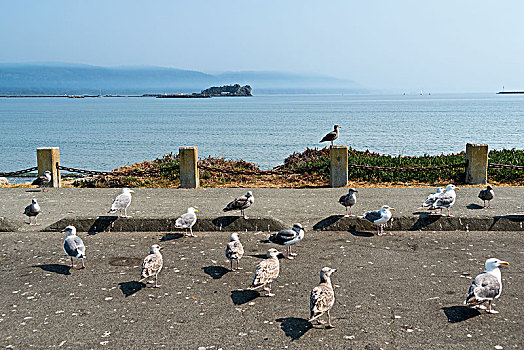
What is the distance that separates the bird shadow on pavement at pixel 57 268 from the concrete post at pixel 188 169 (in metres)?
9.22

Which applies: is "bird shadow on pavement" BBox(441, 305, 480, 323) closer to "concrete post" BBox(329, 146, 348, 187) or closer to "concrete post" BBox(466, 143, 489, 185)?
"concrete post" BBox(329, 146, 348, 187)

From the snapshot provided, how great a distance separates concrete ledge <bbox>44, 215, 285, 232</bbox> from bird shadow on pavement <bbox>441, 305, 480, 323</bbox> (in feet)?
17.1

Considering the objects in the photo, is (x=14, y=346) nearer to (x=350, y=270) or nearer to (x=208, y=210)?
(x=350, y=270)

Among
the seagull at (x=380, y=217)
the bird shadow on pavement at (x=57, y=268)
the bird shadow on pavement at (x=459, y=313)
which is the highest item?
the seagull at (x=380, y=217)

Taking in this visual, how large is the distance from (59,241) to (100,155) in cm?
4407

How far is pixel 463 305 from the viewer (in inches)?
306

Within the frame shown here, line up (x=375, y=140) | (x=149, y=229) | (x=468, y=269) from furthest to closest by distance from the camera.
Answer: (x=375, y=140) < (x=149, y=229) < (x=468, y=269)

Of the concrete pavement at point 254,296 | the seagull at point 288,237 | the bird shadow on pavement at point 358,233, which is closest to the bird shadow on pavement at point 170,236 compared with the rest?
the concrete pavement at point 254,296

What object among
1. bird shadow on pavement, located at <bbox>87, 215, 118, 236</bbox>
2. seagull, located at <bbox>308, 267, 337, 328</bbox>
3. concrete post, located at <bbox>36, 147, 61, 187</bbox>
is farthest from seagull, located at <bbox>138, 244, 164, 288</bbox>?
concrete post, located at <bbox>36, 147, 61, 187</bbox>

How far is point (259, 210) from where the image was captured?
46.9ft

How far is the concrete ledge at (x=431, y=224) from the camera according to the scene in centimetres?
1205

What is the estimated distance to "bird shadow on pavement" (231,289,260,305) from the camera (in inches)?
317

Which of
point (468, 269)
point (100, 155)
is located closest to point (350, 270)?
point (468, 269)

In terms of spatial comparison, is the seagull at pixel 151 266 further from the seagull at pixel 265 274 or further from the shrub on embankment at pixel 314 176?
the shrub on embankment at pixel 314 176
